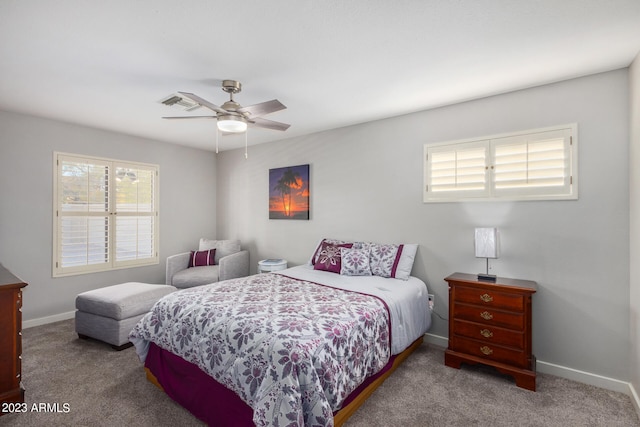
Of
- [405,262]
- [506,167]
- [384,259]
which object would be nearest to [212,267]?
[384,259]

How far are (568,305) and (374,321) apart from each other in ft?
5.71

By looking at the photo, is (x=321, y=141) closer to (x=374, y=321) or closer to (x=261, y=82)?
(x=261, y=82)

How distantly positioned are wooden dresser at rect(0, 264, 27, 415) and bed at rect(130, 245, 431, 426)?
718 millimetres

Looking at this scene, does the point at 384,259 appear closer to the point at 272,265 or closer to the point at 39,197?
the point at 272,265

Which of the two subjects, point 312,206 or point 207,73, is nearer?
point 207,73

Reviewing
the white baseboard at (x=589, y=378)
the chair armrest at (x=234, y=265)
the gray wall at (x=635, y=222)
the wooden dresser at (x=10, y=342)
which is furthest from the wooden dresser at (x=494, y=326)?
the wooden dresser at (x=10, y=342)

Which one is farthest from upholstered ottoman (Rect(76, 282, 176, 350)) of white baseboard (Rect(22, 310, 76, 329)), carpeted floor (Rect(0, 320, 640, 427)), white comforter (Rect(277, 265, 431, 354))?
white comforter (Rect(277, 265, 431, 354))

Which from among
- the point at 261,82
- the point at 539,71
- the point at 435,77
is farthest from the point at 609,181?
the point at 261,82

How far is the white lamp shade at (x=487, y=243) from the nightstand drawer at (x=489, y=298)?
31 centimetres

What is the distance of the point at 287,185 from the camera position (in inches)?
179

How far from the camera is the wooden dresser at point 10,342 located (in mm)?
2086

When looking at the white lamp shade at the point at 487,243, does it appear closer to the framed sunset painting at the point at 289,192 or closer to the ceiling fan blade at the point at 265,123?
the ceiling fan blade at the point at 265,123

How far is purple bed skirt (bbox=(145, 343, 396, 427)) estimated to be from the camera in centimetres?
181

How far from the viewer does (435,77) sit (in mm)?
2588
